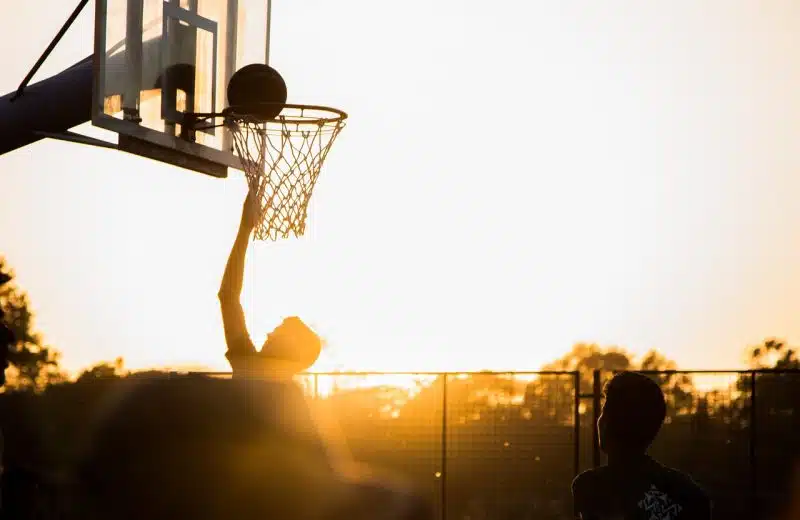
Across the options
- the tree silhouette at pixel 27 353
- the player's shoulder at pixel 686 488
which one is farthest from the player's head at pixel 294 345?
the tree silhouette at pixel 27 353

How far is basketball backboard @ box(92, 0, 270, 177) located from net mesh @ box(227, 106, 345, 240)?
0.31 meters

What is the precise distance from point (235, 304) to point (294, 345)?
1.41m

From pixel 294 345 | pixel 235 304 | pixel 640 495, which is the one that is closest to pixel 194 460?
pixel 640 495

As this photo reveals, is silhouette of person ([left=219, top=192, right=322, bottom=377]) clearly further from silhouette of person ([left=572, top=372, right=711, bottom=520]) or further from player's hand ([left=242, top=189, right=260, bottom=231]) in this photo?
silhouette of person ([left=572, top=372, right=711, bottom=520])

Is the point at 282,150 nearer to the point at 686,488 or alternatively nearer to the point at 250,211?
the point at 250,211

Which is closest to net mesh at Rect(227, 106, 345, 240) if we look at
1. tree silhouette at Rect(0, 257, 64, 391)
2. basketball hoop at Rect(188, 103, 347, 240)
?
basketball hoop at Rect(188, 103, 347, 240)

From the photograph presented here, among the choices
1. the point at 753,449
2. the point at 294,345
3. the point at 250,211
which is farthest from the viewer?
the point at 753,449

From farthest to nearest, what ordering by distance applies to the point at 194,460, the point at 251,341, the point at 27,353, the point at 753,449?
the point at 27,353
the point at 753,449
the point at 251,341
the point at 194,460

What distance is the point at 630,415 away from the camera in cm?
443

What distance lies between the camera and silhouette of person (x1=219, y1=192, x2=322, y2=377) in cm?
591

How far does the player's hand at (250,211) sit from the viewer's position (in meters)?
8.61

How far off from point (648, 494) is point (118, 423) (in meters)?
2.06

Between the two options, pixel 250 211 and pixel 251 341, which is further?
pixel 250 211

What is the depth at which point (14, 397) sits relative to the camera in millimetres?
62125
